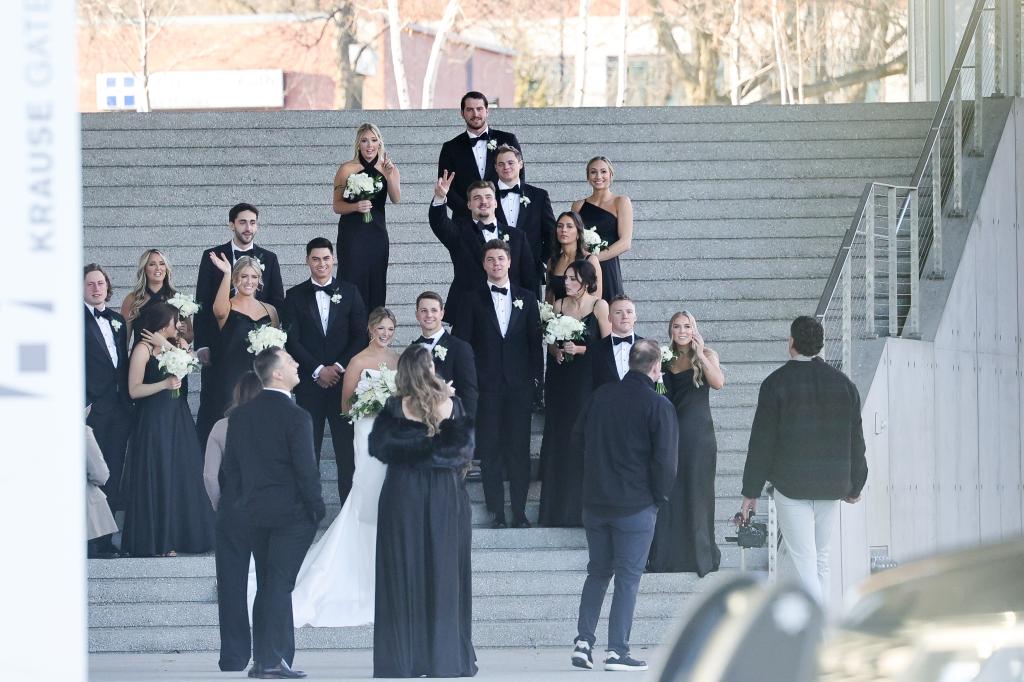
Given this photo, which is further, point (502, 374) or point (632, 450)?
point (502, 374)

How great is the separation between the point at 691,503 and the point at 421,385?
2.36 metres

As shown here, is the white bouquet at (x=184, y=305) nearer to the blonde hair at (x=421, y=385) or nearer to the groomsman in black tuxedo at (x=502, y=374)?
the groomsman in black tuxedo at (x=502, y=374)

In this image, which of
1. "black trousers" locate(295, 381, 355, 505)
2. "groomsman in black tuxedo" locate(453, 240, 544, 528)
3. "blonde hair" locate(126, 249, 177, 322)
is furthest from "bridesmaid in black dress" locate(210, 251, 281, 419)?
"groomsman in black tuxedo" locate(453, 240, 544, 528)

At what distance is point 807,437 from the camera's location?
29.3 feet

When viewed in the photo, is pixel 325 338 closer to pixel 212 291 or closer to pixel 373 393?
pixel 212 291

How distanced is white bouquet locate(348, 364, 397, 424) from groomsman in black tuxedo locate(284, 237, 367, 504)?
66 centimetres

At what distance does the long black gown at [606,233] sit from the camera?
11.2 meters

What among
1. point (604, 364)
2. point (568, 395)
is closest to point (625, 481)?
point (604, 364)

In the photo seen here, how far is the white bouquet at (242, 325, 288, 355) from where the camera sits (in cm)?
1010

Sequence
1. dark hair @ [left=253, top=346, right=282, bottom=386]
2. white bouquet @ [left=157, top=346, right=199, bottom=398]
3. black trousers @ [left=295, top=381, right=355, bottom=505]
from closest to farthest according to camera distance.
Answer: dark hair @ [left=253, top=346, right=282, bottom=386] → white bouquet @ [left=157, top=346, right=199, bottom=398] → black trousers @ [left=295, top=381, right=355, bottom=505]

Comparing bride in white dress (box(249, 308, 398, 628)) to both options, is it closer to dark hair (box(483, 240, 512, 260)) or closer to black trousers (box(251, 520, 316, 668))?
black trousers (box(251, 520, 316, 668))

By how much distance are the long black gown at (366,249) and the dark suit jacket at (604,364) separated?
183 centimetres

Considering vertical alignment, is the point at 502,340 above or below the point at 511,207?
below

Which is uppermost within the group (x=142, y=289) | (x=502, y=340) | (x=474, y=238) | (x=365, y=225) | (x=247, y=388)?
(x=365, y=225)
